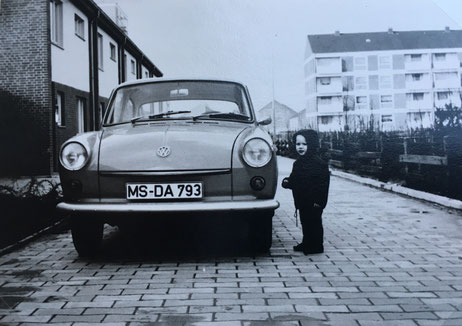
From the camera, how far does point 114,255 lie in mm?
4855

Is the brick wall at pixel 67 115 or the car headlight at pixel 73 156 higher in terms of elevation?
the brick wall at pixel 67 115

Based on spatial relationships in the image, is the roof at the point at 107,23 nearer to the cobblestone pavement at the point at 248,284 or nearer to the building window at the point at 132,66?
the building window at the point at 132,66

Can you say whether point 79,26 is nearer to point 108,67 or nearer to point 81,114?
point 81,114

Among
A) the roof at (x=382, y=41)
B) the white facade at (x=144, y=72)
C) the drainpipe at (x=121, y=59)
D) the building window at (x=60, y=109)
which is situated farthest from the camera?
the roof at (x=382, y=41)

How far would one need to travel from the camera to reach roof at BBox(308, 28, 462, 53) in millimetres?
48359

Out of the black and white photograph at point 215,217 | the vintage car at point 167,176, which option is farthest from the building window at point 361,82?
the vintage car at point 167,176

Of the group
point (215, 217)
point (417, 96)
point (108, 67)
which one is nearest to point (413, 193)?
point (215, 217)

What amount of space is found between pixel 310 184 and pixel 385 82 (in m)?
53.4

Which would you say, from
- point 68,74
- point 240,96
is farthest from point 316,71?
point 240,96

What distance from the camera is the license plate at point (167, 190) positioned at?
13.9 feet

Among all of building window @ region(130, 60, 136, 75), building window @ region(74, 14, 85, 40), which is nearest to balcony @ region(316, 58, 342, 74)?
building window @ region(130, 60, 136, 75)

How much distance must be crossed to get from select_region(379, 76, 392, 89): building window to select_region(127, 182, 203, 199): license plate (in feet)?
174

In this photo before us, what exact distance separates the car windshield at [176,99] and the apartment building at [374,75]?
1777 inches

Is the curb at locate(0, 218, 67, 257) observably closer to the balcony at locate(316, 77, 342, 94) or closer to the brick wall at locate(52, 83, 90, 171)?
the brick wall at locate(52, 83, 90, 171)
